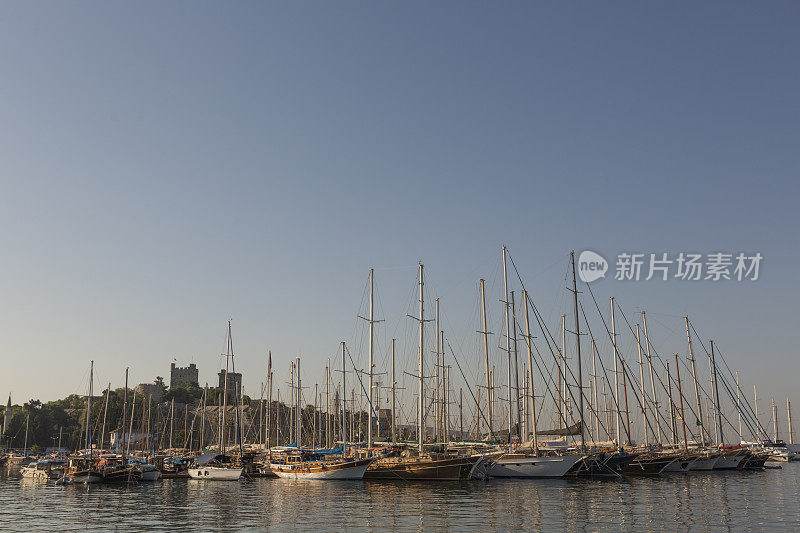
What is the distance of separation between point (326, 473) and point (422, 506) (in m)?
29.2

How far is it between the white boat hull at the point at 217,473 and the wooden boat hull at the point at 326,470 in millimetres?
6782

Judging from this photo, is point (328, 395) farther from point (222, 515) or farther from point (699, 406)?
point (222, 515)

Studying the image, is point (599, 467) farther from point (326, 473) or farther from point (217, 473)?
point (217, 473)

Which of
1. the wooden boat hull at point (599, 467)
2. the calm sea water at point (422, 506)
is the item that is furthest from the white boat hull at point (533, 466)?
the calm sea water at point (422, 506)

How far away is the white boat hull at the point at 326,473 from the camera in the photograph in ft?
237

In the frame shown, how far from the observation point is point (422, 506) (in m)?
47.2

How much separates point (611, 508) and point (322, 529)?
2027 cm

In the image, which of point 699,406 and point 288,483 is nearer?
point 288,483

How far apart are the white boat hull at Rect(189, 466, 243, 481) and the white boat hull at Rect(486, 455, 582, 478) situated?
31774mm

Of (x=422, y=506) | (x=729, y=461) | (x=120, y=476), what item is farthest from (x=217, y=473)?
(x=729, y=461)

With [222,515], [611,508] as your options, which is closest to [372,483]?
[222,515]

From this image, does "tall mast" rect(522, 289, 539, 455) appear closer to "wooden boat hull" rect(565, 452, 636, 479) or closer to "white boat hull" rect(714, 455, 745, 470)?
"wooden boat hull" rect(565, 452, 636, 479)

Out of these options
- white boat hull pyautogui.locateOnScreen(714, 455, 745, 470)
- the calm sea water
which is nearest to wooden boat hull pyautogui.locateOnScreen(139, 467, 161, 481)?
the calm sea water

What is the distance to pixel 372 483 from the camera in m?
69.7
